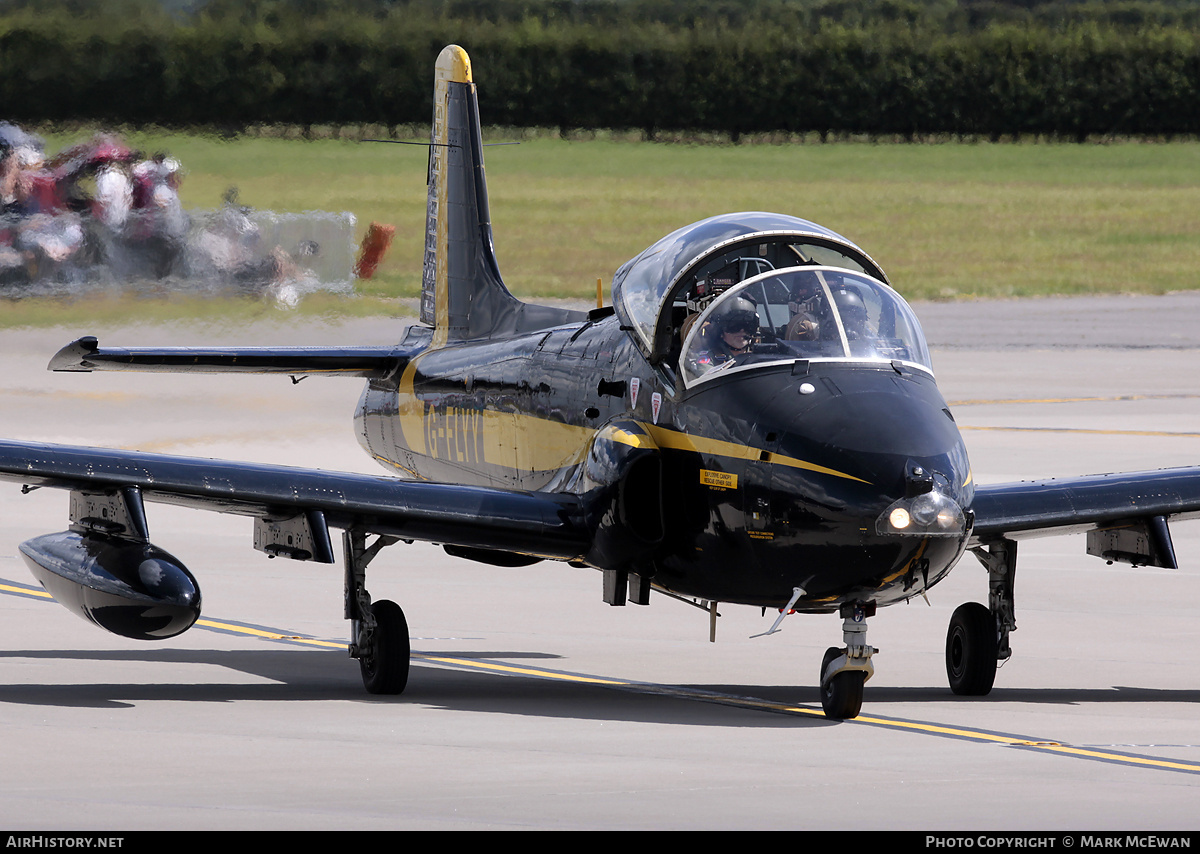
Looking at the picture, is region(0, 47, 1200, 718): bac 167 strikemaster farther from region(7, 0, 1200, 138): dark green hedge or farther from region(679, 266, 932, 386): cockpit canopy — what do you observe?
region(7, 0, 1200, 138): dark green hedge

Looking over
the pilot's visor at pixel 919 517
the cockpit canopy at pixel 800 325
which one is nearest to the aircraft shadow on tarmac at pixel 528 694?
the pilot's visor at pixel 919 517

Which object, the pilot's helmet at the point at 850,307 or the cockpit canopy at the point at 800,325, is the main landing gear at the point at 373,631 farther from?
the pilot's helmet at the point at 850,307

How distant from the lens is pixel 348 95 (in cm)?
4334

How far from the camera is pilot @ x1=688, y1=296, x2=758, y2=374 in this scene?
480 inches

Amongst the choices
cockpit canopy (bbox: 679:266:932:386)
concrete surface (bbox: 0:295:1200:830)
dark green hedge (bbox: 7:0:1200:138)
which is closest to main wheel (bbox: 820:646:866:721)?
concrete surface (bbox: 0:295:1200:830)

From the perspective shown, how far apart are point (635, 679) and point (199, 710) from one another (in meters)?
3.08

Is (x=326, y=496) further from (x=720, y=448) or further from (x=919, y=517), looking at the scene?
(x=919, y=517)

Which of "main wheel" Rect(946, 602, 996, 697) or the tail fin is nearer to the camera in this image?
"main wheel" Rect(946, 602, 996, 697)

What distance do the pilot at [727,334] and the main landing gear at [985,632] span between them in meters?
2.31

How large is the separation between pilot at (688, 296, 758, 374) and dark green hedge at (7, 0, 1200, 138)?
863 inches

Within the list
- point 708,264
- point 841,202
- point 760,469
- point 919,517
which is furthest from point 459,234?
point 841,202

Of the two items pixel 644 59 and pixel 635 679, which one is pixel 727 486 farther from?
pixel 644 59

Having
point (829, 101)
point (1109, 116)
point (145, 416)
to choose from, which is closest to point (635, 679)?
point (145, 416)

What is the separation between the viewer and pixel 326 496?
12.6m
